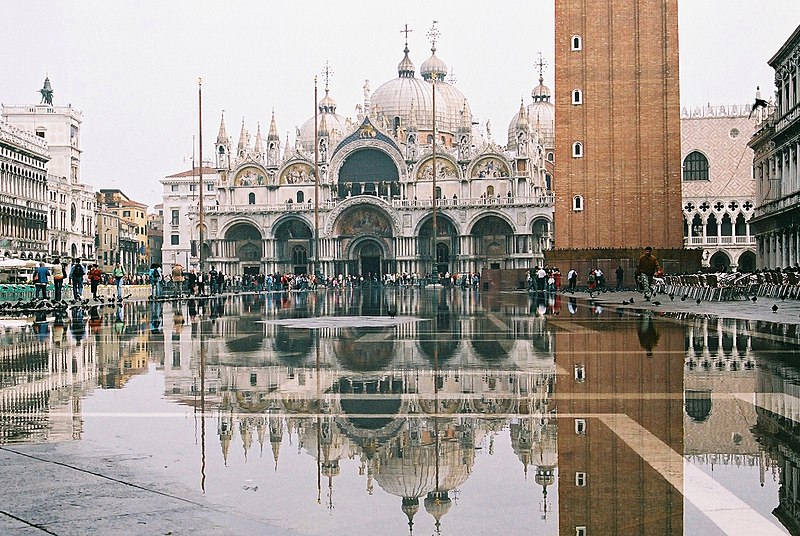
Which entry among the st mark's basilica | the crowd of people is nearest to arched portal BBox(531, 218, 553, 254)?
the st mark's basilica

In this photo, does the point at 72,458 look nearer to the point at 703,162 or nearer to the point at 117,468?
the point at 117,468

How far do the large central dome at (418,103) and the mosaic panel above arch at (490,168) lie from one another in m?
8.46

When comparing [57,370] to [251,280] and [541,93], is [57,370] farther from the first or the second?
[541,93]

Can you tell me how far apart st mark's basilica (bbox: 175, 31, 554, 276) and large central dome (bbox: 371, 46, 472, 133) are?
1.67ft

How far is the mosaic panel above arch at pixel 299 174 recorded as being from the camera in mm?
90688

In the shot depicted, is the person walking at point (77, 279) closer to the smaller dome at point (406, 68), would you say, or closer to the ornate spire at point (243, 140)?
the ornate spire at point (243, 140)

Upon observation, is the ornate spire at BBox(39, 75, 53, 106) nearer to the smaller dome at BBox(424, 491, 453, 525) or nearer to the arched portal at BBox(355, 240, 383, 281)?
the arched portal at BBox(355, 240, 383, 281)

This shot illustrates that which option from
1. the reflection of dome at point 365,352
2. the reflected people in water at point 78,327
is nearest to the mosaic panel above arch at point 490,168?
the reflected people in water at point 78,327

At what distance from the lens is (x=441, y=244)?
8806 cm

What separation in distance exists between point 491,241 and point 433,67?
27019 mm

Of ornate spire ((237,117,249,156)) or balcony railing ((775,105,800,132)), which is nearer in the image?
balcony railing ((775,105,800,132))

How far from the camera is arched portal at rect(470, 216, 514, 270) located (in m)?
85.9

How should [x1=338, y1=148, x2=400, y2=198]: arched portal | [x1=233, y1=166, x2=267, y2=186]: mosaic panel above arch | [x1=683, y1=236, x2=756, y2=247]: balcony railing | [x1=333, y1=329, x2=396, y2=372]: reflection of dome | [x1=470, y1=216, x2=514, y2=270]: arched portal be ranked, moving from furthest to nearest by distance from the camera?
[x1=233, y1=166, x2=267, y2=186]: mosaic panel above arch
[x1=338, y1=148, x2=400, y2=198]: arched portal
[x1=470, y1=216, x2=514, y2=270]: arched portal
[x1=683, y1=236, x2=756, y2=247]: balcony railing
[x1=333, y1=329, x2=396, y2=372]: reflection of dome

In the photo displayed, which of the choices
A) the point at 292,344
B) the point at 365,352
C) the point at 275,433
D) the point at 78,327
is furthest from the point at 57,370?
the point at 78,327
